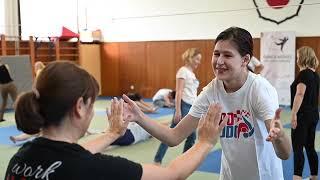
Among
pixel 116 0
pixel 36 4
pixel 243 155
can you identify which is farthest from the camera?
pixel 36 4

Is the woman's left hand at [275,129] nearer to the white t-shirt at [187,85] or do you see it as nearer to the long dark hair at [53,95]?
the long dark hair at [53,95]

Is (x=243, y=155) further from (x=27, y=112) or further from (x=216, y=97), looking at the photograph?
(x=27, y=112)

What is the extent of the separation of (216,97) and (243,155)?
39 cm

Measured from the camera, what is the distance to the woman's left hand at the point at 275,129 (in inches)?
87.6

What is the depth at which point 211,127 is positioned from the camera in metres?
2.02

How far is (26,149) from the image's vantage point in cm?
166

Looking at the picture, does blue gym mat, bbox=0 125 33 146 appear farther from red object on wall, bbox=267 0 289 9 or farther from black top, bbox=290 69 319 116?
red object on wall, bbox=267 0 289 9

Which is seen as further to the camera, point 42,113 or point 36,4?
point 36,4

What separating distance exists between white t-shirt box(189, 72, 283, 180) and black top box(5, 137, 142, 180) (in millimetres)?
1094

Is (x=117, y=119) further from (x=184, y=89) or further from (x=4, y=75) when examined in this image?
(x=4, y=75)

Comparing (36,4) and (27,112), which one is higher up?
(36,4)

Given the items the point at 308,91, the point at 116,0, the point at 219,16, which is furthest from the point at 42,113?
the point at 116,0

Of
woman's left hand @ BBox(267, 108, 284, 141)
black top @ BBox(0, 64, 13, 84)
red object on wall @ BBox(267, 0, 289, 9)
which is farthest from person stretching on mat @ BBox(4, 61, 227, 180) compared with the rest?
red object on wall @ BBox(267, 0, 289, 9)

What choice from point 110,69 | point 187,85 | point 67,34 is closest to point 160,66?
point 110,69
